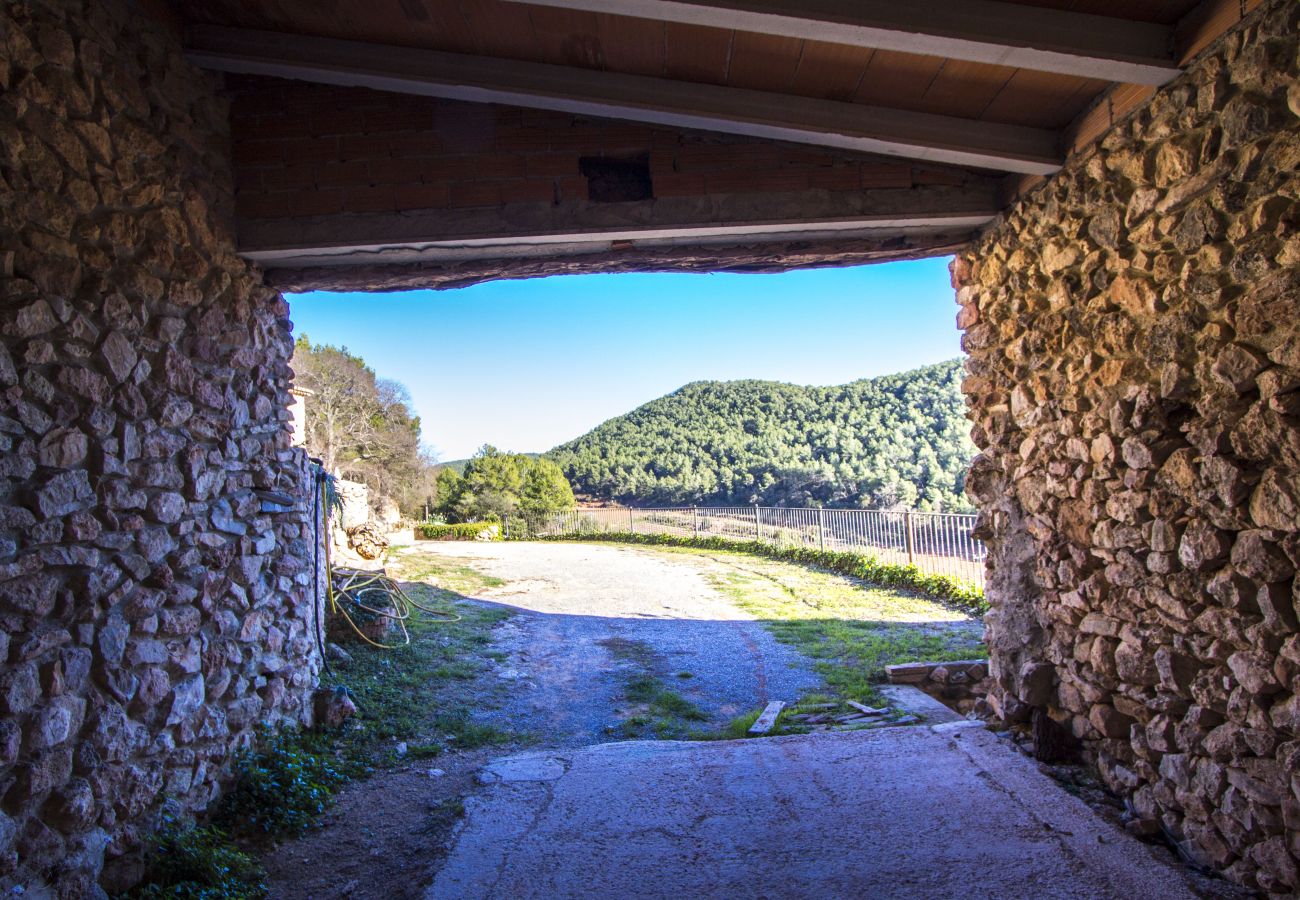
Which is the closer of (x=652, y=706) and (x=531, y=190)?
(x=531, y=190)

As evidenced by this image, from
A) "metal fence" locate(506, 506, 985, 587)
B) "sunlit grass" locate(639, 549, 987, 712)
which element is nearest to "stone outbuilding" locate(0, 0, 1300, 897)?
"sunlit grass" locate(639, 549, 987, 712)

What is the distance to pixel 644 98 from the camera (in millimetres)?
3422

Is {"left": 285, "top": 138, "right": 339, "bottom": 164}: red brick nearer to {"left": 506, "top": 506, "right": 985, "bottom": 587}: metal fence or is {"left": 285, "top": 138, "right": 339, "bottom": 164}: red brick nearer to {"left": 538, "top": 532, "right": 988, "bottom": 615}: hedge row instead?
{"left": 506, "top": 506, "right": 985, "bottom": 587}: metal fence

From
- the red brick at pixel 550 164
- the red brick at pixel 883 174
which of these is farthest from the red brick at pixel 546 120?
the red brick at pixel 883 174

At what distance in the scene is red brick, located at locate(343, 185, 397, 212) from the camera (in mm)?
3842

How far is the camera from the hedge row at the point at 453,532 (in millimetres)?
22531

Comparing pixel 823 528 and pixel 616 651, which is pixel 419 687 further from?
pixel 823 528

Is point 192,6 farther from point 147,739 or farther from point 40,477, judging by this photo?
point 147,739

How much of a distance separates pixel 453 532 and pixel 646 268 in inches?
783

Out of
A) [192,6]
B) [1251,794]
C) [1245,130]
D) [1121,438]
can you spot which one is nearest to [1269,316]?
[1245,130]

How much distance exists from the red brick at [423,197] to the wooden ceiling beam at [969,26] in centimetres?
142

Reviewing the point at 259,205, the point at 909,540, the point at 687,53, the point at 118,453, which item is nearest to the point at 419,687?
the point at 118,453

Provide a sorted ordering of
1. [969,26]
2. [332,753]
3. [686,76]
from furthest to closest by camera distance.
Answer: [332,753], [686,76], [969,26]

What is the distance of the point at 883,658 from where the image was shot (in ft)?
21.0
